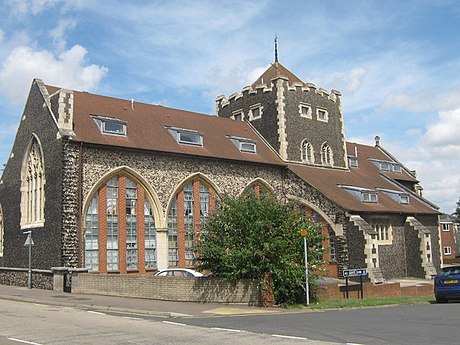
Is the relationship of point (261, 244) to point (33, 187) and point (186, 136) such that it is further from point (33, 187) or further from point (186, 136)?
point (33, 187)

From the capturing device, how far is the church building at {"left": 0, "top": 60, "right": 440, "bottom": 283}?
26.1 metres

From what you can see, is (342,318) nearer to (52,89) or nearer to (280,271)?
(280,271)

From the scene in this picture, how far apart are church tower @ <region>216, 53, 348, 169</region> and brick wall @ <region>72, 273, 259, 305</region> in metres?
17.5

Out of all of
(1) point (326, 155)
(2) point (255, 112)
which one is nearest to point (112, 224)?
(2) point (255, 112)

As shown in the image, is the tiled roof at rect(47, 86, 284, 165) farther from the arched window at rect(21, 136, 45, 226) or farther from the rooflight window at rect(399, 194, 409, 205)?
the rooflight window at rect(399, 194, 409, 205)

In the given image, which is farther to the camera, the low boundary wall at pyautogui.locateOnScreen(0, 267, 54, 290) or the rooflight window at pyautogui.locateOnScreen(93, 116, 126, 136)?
the rooflight window at pyautogui.locateOnScreen(93, 116, 126, 136)

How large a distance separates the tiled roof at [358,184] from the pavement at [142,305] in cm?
1494

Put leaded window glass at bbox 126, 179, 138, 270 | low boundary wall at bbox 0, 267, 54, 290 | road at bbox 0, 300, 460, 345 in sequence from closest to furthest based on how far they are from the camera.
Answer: road at bbox 0, 300, 460, 345
low boundary wall at bbox 0, 267, 54, 290
leaded window glass at bbox 126, 179, 138, 270

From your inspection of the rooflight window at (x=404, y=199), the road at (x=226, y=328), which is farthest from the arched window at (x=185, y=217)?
the rooflight window at (x=404, y=199)

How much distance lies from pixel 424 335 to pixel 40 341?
24.7 ft

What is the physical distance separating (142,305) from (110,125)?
12.9 m

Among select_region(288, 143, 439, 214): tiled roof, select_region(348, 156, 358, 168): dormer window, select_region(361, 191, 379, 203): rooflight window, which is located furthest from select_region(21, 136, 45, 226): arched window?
select_region(348, 156, 358, 168): dormer window

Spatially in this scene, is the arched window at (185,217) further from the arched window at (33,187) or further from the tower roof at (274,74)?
the tower roof at (274,74)

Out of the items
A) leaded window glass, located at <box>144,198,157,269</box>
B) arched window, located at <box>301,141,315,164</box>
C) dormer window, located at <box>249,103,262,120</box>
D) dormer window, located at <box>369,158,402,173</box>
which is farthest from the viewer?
dormer window, located at <box>369,158,402,173</box>
